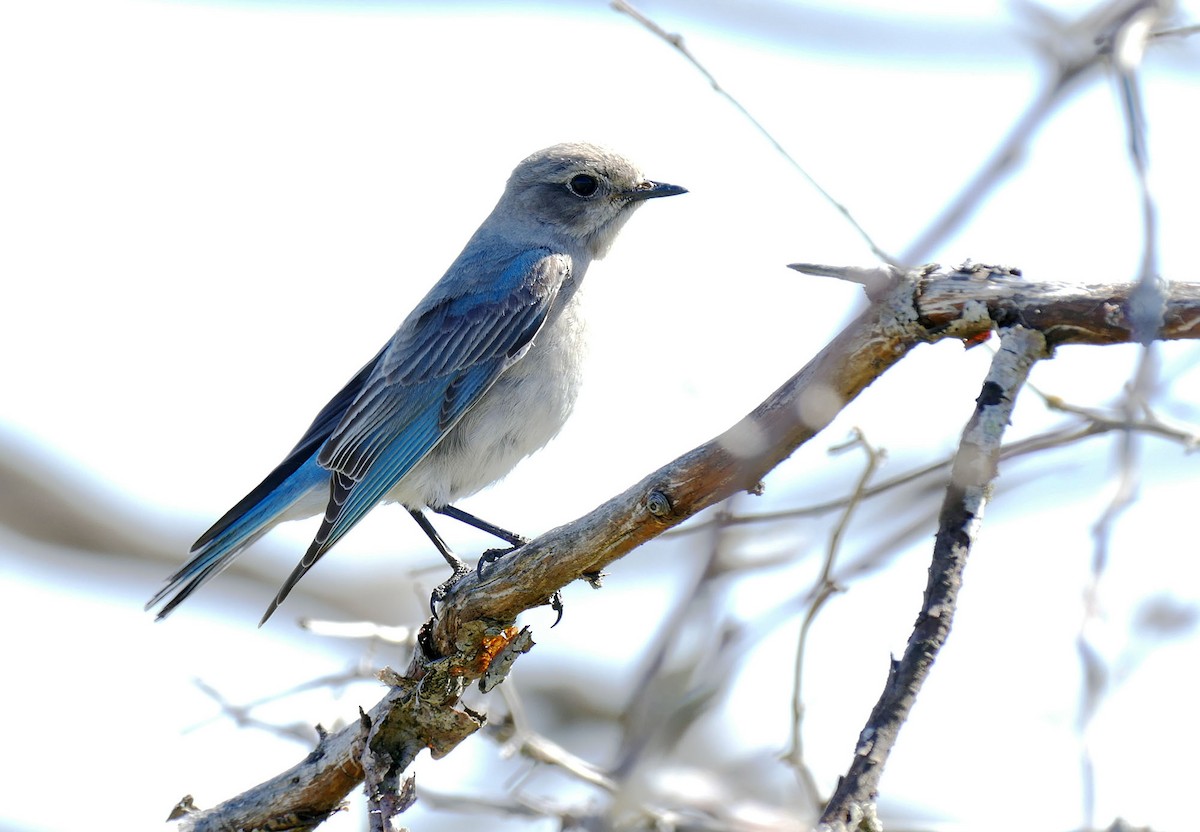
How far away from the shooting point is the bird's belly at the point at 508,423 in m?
5.93

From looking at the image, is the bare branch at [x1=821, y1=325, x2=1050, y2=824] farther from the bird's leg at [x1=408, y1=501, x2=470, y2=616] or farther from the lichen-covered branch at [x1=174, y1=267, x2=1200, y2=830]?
the bird's leg at [x1=408, y1=501, x2=470, y2=616]

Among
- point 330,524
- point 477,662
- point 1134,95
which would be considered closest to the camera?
point 1134,95

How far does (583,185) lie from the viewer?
22.7 ft

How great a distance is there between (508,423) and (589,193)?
1.61m

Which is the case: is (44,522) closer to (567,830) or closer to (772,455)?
(567,830)

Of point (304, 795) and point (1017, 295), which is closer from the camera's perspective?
point (1017, 295)

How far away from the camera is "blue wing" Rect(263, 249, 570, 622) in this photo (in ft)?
19.2

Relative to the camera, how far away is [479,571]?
441 centimetres

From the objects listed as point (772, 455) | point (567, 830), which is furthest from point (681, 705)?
point (567, 830)

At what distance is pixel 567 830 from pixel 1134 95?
396 cm

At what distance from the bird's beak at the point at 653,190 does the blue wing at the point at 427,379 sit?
0.66 m

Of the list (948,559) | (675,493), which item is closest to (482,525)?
(675,493)

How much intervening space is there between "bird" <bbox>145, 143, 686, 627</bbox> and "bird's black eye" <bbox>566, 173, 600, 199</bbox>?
0.19m

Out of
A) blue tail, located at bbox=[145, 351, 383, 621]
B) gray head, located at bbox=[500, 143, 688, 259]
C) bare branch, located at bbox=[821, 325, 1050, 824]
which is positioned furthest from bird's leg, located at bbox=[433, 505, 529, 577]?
bare branch, located at bbox=[821, 325, 1050, 824]
